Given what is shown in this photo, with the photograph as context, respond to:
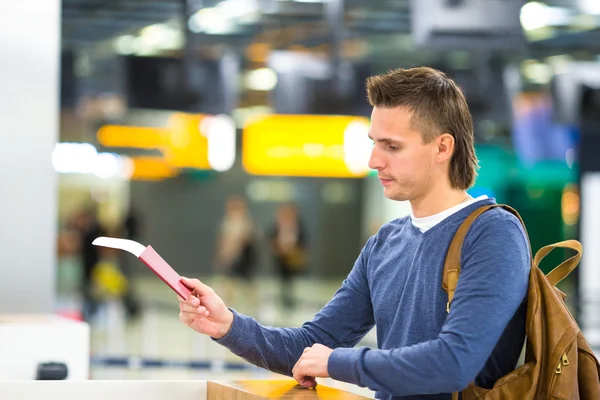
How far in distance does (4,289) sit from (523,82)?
18900mm

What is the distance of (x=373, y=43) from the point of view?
18938 mm

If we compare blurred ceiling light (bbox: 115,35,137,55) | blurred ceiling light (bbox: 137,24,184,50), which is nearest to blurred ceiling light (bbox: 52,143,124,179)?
blurred ceiling light (bbox: 115,35,137,55)

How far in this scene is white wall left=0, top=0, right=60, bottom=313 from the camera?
6.06 meters

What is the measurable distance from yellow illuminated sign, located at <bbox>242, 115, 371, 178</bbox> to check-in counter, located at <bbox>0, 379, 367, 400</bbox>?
12.8m

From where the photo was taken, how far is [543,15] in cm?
1647

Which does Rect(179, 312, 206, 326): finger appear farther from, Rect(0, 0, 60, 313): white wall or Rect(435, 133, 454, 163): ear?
Rect(0, 0, 60, 313): white wall

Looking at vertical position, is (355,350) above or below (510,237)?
below

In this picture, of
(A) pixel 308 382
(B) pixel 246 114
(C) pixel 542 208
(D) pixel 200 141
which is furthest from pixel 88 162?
(A) pixel 308 382

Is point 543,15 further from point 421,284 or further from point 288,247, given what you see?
point 421,284

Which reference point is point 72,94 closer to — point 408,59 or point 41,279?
point 408,59

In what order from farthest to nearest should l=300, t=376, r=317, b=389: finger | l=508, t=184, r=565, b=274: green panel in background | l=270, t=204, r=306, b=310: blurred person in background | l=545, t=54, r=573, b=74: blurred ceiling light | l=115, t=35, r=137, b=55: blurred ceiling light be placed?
l=508, t=184, r=565, b=274: green panel in background
l=270, t=204, r=306, b=310: blurred person in background
l=545, t=54, r=573, b=74: blurred ceiling light
l=115, t=35, r=137, b=55: blurred ceiling light
l=300, t=376, r=317, b=389: finger

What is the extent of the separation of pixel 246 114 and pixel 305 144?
39.8 feet

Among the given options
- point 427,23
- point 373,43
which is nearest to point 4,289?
point 427,23

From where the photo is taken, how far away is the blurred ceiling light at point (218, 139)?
21703 millimetres
